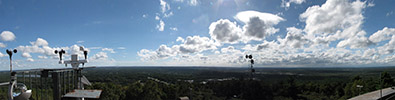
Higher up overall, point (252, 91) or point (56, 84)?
point (56, 84)

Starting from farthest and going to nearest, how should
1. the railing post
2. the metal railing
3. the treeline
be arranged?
the treeline → the railing post → the metal railing

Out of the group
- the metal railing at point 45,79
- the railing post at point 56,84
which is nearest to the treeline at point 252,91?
the metal railing at point 45,79

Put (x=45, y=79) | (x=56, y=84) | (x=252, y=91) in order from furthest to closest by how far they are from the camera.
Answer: (x=252, y=91)
(x=45, y=79)
(x=56, y=84)

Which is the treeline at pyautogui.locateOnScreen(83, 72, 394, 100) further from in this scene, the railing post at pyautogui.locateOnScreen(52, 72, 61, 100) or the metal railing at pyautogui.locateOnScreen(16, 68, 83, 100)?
the railing post at pyautogui.locateOnScreen(52, 72, 61, 100)

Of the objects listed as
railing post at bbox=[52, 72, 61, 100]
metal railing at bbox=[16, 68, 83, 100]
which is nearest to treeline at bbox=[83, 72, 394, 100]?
metal railing at bbox=[16, 68, 83, 100]

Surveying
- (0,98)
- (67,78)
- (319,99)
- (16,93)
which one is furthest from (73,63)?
(319,99)

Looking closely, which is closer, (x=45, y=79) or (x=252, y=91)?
(x=45, y=79)

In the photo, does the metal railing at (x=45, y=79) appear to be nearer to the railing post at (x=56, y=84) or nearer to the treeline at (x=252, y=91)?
the railing post at (x=56, y=84)

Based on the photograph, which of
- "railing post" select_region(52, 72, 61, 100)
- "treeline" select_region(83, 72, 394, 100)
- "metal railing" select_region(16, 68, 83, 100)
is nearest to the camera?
"metal railing" select_region(16, 68, 83, 100)

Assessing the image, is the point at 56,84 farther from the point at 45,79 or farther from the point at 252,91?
the point at 252,91

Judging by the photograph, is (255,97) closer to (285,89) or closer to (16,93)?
(285,89)

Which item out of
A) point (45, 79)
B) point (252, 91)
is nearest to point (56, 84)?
point (45, 79)
